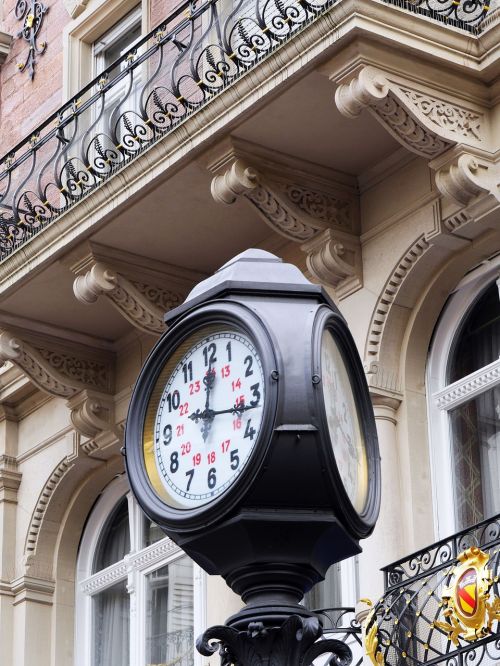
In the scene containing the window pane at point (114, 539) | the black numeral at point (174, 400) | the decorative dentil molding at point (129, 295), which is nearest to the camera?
the black numeral at point (174, 400)

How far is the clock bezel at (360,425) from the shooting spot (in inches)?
133

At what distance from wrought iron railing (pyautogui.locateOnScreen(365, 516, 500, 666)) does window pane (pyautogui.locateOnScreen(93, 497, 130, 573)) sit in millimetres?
4336

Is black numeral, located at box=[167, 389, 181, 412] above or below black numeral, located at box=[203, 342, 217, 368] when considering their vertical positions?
below

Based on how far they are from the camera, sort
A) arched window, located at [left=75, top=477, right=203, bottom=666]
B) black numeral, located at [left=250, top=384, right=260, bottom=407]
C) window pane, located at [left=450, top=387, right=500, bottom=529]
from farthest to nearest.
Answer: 1. arched window, located at [left=75, top=477, right=203, bottom=666]
2. window pane, located at [left=450, top=387, right=500, bottom=529]
3. black numeral, located at [left=250, top=384, right=260, bottom=407]

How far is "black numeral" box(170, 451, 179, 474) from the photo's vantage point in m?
3.66

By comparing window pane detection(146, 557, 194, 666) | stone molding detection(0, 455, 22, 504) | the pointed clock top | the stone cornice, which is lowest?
the pointed clock top

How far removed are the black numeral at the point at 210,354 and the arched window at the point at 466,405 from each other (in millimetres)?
5867

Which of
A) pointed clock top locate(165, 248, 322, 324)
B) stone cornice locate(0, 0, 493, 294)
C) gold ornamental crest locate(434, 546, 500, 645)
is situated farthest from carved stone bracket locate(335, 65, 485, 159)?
pointed clock top locate(165, 248, 322, 324)

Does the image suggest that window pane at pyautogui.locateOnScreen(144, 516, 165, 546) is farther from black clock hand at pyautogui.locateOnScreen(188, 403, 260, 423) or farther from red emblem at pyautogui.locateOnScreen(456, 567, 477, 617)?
black clock hand at pyautogui.locateOnScreen(188, 403, 260, 423)

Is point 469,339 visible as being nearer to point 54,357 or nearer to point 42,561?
point 54,357

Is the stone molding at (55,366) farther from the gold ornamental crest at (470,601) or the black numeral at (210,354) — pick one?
the black numeral at (210,354)

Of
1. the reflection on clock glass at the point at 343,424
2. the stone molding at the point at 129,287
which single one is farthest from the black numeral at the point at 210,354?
the stone molding at the point at 129,287

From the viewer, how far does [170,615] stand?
476 inches

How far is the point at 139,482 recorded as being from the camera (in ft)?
12.2
